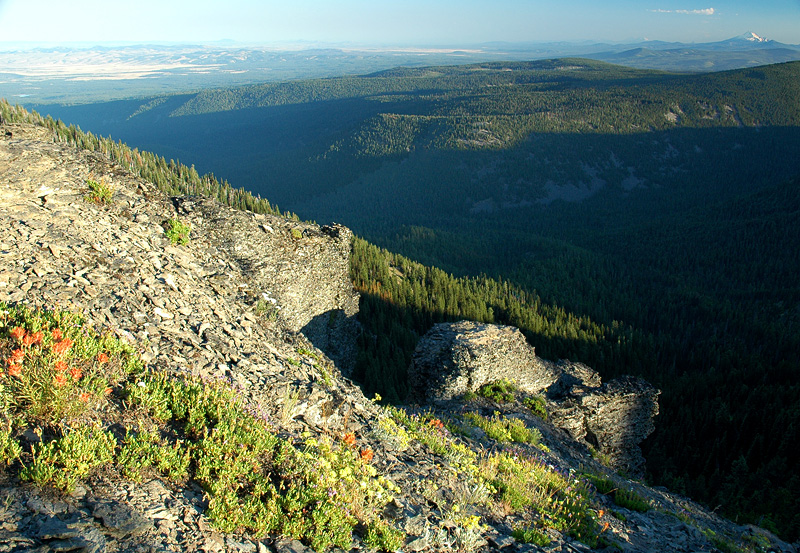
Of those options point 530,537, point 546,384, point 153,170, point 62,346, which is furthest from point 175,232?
point 153,170

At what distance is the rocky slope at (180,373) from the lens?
7953 millimetres

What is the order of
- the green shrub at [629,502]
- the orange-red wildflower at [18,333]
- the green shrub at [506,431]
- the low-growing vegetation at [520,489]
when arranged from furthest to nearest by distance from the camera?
the green shrub at [506,431], the green shrub at [629,502], the low-growing vegetation at [520,489], the orange-red wildflower at [18,333]

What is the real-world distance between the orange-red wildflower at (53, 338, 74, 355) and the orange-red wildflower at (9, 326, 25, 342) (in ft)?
2.27

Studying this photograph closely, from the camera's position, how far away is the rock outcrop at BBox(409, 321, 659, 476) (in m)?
30.8

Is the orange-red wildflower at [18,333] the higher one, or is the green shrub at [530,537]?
the orange-red wildflower at [18,333]

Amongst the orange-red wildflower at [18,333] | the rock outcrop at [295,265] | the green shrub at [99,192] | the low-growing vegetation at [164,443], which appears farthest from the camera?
the rock outcrop at [295,265]

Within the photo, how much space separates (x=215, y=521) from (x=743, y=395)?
197 ft

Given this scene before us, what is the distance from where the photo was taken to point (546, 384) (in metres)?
35.4

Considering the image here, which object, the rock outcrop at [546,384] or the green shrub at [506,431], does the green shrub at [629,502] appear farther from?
the rock outcrop at [546,384]

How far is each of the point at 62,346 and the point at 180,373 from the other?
9.72 feet

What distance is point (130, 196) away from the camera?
2391 centimetres

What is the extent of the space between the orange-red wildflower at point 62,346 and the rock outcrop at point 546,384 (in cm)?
2251

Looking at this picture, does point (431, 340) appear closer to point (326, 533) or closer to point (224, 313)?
point (224, 313)

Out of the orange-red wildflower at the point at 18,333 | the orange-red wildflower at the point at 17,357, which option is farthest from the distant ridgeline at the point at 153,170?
the orange-red wildflower at the point at 17,357
